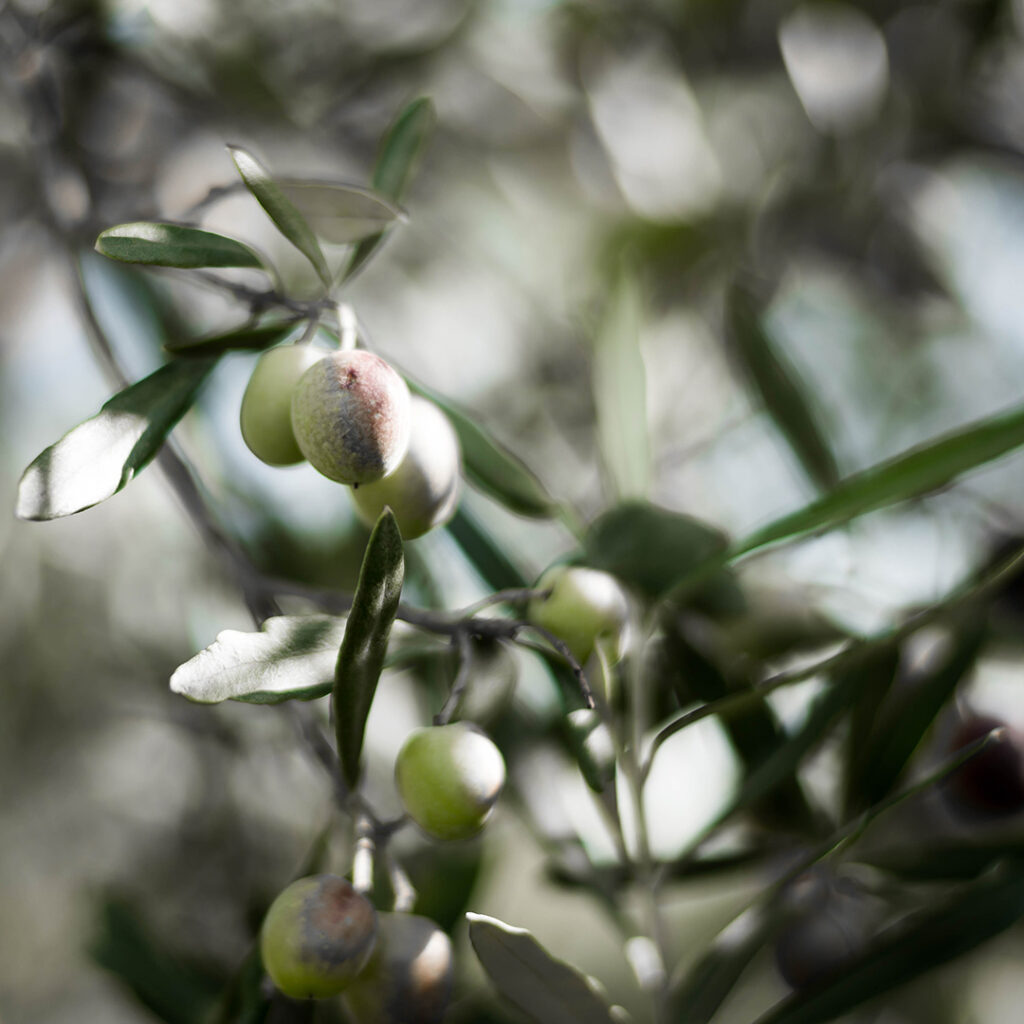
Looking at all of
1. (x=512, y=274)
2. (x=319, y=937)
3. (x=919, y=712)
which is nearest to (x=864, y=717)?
(x=919, y=712)

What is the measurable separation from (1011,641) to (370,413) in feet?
2.40

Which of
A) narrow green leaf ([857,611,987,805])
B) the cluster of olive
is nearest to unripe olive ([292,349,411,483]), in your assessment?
the cluster of olive

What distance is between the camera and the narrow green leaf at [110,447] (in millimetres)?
449

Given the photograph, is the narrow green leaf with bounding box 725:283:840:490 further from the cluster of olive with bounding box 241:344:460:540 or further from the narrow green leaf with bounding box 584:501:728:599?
the cluster of olive with bounding box 241:344:460:540

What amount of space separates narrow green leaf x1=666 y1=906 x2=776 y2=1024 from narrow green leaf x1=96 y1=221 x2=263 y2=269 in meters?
0.54

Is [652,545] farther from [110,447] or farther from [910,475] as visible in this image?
[110,447]

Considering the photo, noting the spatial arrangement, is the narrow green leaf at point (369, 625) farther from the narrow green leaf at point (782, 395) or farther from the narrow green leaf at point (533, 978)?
the narrow green leaf at point (782, 395)

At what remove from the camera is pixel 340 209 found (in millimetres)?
→ 586

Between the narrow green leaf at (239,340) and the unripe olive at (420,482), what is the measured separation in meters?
0.09

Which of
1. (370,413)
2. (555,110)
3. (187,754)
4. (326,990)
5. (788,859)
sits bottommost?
(187,754)

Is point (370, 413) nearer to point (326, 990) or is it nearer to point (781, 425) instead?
point (326, 990)

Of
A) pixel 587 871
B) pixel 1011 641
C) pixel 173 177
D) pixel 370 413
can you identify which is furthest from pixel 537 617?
pixel 173 177

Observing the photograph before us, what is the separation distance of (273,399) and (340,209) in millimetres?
139

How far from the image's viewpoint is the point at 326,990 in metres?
0.54
